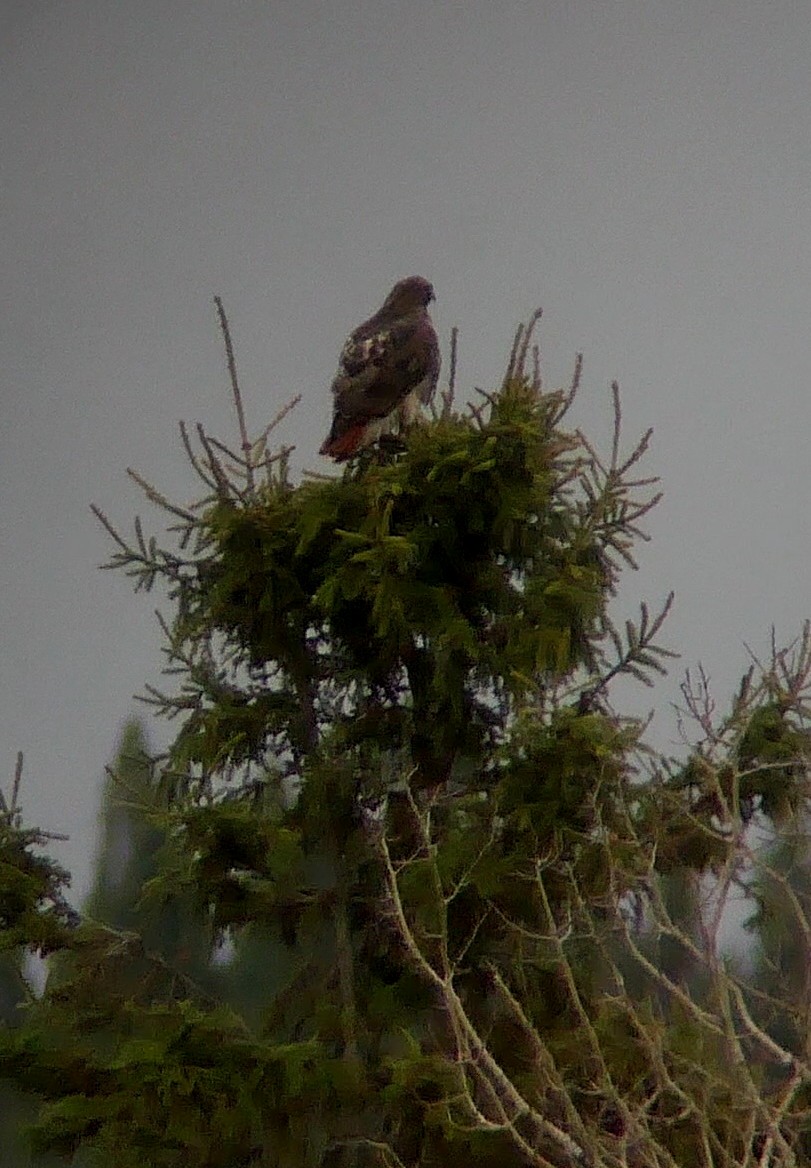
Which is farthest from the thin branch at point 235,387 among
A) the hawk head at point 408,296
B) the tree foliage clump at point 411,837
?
the hawk head at point 408,296

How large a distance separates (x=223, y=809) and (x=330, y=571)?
79 cm

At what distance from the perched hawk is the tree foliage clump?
165 mm

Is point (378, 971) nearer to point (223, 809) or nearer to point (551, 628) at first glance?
point (223, 809)

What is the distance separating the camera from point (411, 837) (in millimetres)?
4559

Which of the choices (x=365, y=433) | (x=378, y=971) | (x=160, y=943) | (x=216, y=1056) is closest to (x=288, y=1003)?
(x=378, y=971)

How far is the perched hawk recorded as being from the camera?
518 centimetres

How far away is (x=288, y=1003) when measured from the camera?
182 inches

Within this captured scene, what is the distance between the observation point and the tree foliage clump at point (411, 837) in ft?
13.0

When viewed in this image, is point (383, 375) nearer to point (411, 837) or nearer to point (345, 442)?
point (345, 442)

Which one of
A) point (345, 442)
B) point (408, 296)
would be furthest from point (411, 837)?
point (408, 296)

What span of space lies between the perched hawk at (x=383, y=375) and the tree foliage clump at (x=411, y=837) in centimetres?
16

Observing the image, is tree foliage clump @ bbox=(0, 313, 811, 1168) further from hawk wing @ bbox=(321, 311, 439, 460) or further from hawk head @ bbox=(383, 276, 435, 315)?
hawk head @ bbox=(383, 276, 435, 315)

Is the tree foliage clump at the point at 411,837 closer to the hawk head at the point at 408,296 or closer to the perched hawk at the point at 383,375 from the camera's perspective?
the perched hawk at the point at 383,375

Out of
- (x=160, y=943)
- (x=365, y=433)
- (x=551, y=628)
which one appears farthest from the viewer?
(x=160, y=943)
